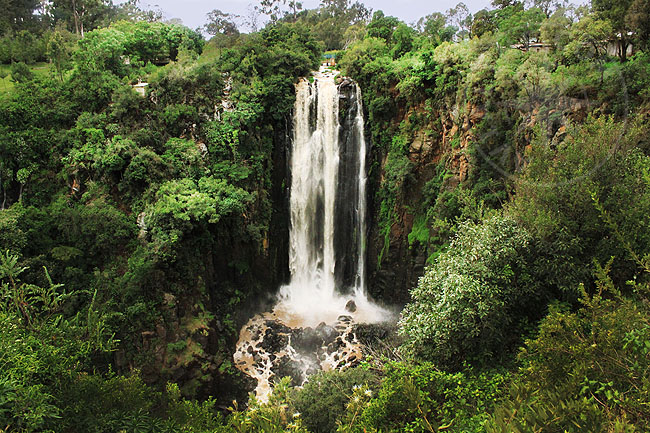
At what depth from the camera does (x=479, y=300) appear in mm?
8047

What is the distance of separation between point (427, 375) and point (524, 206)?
4.34 meters

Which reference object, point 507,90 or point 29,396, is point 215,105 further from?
point 29,396

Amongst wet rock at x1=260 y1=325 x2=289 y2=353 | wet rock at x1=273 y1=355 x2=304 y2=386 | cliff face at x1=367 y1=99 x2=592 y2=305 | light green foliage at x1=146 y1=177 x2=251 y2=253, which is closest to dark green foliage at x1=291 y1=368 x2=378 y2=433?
wet rock at x1=273 y1=355 x2=304 y2=386

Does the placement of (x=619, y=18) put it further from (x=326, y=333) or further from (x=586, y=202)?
(x=326, y=333)

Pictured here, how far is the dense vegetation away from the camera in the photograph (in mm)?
5582

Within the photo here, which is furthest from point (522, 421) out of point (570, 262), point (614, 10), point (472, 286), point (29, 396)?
point (614, 10)

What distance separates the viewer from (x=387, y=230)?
56.4 ft

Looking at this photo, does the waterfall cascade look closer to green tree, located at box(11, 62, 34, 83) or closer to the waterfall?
the waterfall

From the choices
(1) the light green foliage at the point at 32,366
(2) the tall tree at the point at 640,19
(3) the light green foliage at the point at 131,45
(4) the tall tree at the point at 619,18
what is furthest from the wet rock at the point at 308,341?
(2) the tall tree at the point at 640,19

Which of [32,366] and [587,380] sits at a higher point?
[587,380]

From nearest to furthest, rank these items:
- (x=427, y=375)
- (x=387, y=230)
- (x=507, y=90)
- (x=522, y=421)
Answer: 1. (x=522, y=421)
2. (x=427, y=375)
3. (x=507, y=90)
4. (x=387, y=230)

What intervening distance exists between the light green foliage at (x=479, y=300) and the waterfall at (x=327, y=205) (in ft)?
27.2

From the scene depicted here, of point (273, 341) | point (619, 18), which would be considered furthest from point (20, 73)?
point (619, 18)

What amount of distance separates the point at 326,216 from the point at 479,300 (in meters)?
10.3
